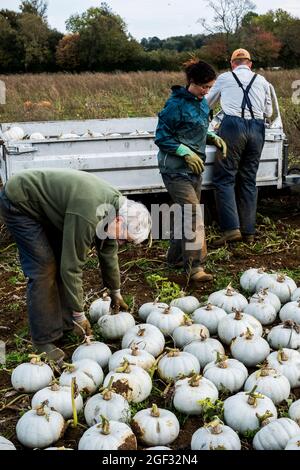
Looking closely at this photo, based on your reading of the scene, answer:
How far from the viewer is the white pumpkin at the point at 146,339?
424cm

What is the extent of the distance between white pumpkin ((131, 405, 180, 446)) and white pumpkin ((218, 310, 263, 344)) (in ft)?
3.69

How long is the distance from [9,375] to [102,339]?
0.75 meters

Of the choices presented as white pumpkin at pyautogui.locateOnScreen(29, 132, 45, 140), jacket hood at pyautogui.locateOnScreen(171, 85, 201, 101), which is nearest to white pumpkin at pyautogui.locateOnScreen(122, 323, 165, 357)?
jacket hood at pyautogui.locateOnScreen(171, 85, 201, 101)

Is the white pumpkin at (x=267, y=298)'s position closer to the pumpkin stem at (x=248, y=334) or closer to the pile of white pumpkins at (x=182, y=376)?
the pile of white pumpkins at (x=182, y=376)

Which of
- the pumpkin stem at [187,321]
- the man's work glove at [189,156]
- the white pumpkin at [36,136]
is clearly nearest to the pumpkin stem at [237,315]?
the pumpkin stem at [187,321]

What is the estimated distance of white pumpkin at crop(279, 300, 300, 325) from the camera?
471 centimetres

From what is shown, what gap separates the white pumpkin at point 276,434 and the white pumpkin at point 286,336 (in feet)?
3.39

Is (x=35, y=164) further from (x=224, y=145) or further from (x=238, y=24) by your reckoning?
(x=238, y=24)

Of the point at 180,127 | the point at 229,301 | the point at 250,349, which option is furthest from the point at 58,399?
the point at 180,127

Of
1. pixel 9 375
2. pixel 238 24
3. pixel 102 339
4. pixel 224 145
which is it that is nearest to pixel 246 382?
pixel 102 339

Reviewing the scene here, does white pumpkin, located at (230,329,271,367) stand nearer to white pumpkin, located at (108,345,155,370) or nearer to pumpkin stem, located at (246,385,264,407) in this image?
white pumpkin, located at (108,345,155,370)

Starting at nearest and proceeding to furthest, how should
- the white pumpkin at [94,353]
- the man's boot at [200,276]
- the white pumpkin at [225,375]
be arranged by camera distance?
the white pumpkin at [225,375]
the white pumpkin at [94,353]
the man's boot at [200,276]

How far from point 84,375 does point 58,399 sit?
0.96ft
